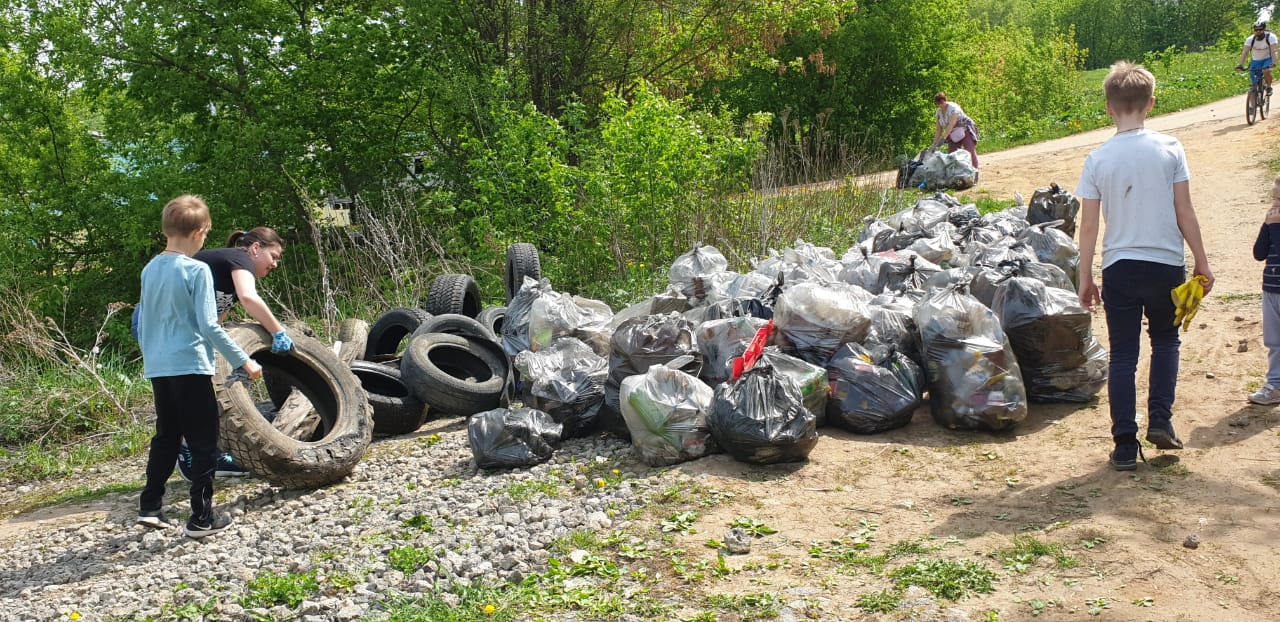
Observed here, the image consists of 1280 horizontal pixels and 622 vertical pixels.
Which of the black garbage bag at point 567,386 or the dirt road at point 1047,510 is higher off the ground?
the black garbage bag at point 567,386

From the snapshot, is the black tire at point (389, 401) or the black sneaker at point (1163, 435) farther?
the black tire at point (389, 401)

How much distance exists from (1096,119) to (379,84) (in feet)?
48.3

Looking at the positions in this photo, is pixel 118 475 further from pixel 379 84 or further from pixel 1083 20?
pixel 1083 20

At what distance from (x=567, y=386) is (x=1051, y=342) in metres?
2.74

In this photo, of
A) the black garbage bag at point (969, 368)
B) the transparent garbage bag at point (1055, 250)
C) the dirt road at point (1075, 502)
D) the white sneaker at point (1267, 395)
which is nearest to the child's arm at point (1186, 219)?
the dirt road at point (1075, 502)

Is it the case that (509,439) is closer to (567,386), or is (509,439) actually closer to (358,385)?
(567,386)

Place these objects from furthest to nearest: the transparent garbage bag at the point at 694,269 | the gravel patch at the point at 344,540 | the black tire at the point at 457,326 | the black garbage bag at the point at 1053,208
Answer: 1. the black garbage bag at the point at 1053,208
2. the black tire at the point at 457,326
3. the transparent garbage bag at the point at 694,269
4. the gravel patch at the point at 344,540

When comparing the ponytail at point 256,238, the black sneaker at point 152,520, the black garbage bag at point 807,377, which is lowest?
the black sneaker at point 152,520

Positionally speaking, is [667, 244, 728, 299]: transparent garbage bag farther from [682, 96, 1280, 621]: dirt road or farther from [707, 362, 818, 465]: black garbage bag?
[707, 362, 818, 465]: black garbage bag

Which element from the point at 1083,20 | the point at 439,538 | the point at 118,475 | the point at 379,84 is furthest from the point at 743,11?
the point at 1083,20

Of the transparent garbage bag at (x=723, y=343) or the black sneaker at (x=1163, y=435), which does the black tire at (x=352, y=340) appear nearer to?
the transparent garbage bag at (x=723, y=343)

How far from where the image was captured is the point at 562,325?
20.7 feet

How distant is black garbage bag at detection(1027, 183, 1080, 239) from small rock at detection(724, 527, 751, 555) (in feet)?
20.6

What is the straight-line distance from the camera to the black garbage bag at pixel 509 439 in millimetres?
5199
